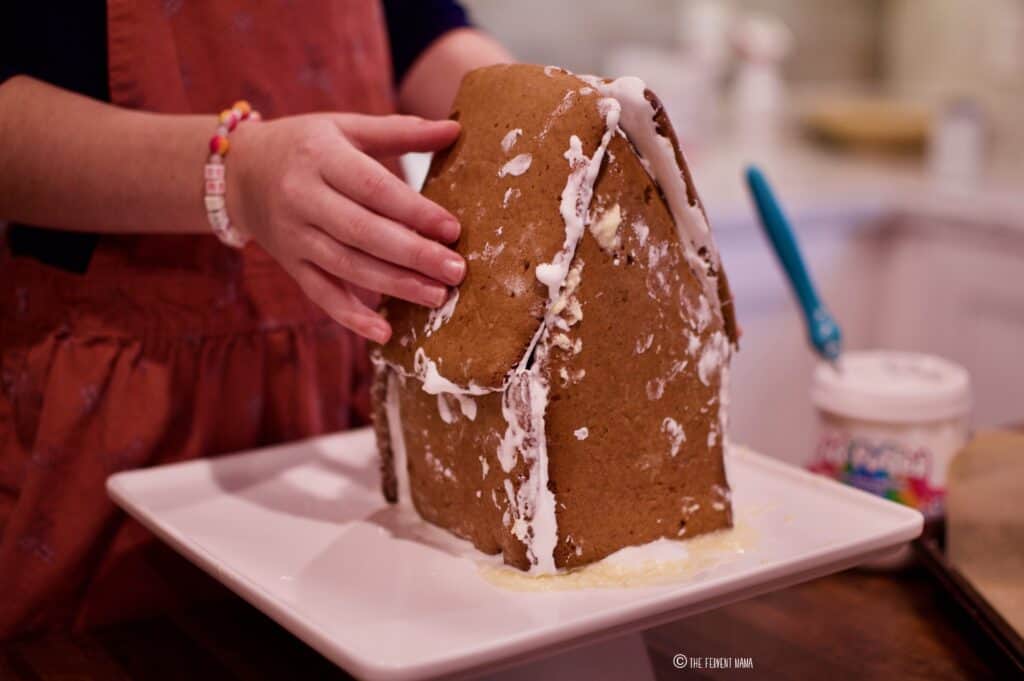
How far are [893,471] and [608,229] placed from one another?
1.33 feet

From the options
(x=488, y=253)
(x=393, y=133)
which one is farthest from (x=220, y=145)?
(x=488, y=253)

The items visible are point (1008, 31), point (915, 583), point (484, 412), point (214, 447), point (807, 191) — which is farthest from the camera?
point (1008, 31)

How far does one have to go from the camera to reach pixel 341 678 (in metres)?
0.78

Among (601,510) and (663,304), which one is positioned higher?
(663,304)

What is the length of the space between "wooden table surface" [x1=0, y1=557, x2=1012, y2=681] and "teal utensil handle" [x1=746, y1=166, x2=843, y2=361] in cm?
25

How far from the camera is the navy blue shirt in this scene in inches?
35.9

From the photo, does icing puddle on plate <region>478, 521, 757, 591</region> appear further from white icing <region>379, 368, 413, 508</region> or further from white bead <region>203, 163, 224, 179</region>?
white bead <region>203, 163, 224, 179</region>

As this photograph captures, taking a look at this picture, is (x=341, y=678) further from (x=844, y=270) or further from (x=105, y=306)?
(x=844, y=270)

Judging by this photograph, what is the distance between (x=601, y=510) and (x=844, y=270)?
1721 mm

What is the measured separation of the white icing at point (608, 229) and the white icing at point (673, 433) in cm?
13

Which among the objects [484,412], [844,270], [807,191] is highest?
[484,412]

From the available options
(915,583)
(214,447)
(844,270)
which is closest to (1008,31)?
(844,270)

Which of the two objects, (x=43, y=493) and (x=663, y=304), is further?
(x=43, y=493)

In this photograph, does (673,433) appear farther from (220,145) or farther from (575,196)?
(220,145)
